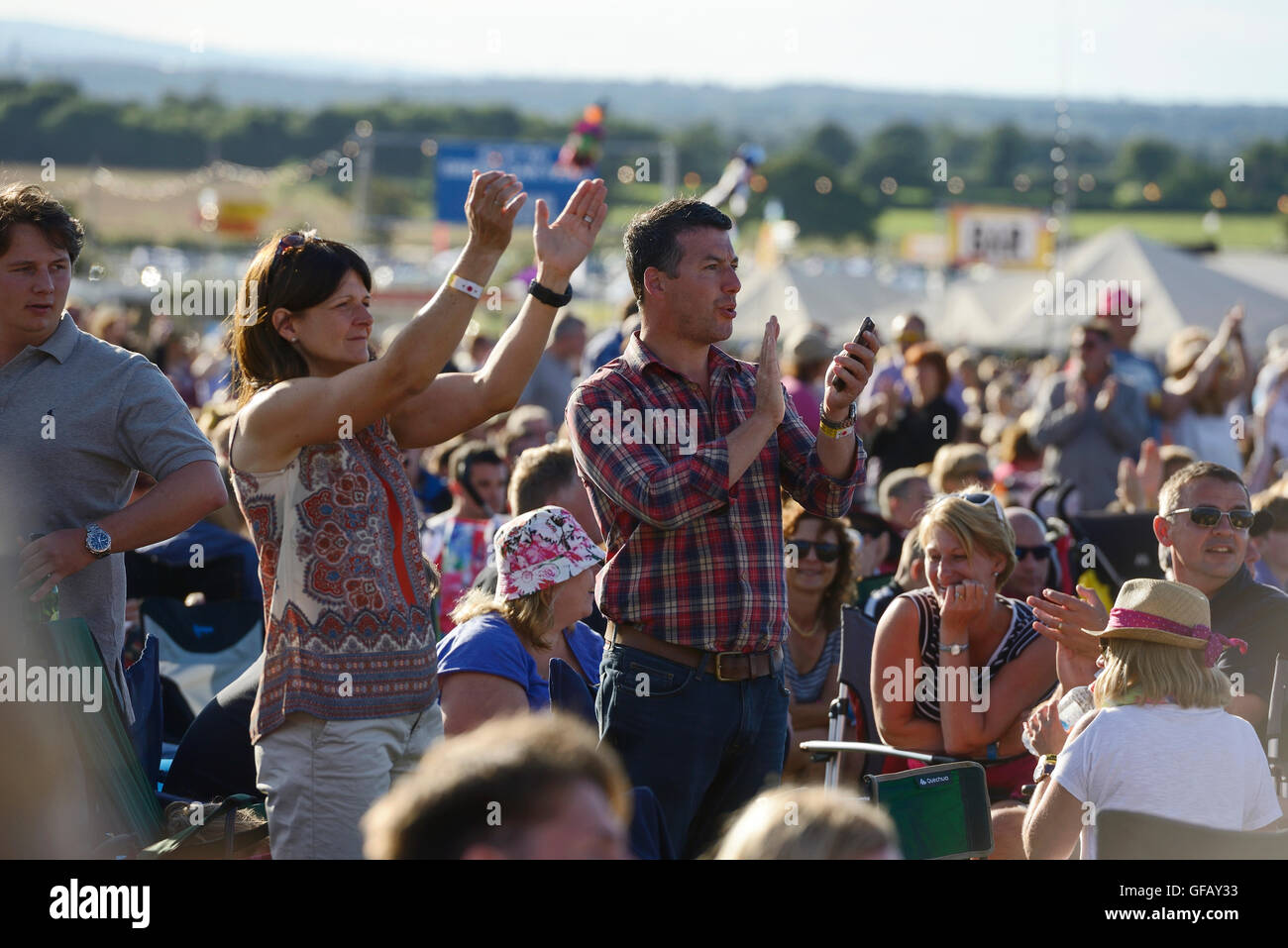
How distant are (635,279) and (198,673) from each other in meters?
2.46

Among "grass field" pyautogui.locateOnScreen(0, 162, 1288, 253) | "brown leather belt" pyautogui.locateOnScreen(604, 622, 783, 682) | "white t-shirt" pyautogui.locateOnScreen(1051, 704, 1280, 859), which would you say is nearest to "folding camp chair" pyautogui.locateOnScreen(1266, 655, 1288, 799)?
"white t-shirt" pyautogui.locateOnScreen(1051, 704, 1280, 859)

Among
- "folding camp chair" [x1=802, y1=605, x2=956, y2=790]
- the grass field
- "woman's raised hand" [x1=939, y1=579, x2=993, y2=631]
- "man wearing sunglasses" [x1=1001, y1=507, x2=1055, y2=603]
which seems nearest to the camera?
"woman's raised hand" [x1=939, y1=579, x2=993, y2=631]

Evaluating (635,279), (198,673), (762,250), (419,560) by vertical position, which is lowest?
(198,673)

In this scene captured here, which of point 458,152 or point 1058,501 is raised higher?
point 458,152

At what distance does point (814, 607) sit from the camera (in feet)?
18.0

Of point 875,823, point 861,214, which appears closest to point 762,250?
point 875,823

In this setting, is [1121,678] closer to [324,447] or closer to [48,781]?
[324,447]

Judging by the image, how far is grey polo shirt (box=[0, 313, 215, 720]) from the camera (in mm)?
3197

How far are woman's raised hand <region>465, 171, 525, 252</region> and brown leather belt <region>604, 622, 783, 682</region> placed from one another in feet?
3.45

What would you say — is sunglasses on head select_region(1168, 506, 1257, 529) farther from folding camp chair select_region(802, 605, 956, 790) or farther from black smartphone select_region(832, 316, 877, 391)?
black smartphone select_region(832, 316, 877, 391)

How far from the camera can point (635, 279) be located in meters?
3.61

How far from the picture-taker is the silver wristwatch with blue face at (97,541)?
309cm

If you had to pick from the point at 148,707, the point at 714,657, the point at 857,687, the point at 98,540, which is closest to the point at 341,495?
the point at 98,540

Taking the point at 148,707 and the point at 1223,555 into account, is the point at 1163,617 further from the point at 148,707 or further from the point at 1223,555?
the point at 148,707
